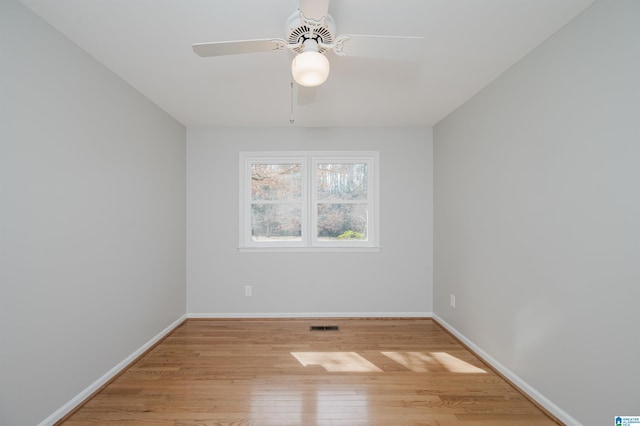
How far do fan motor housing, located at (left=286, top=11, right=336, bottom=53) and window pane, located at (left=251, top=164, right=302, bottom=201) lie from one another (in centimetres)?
221

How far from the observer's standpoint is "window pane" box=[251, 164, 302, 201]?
3773 millimetres

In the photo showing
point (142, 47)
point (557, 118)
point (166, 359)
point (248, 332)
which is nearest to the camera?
point (557, 118)

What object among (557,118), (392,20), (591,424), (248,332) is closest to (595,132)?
(557,118)

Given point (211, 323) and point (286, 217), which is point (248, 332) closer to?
point (211, 323)

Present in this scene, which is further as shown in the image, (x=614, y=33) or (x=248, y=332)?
(x=248, y=332)

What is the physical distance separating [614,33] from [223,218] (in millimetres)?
3730

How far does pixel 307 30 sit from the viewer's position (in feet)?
4.89

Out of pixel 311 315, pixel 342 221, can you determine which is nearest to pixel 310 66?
pixel 342 221

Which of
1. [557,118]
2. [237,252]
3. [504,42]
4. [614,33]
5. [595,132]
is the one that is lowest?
[237,252]

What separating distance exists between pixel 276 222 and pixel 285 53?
218 cm

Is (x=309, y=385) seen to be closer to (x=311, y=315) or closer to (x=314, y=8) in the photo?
(x=311, y=315)

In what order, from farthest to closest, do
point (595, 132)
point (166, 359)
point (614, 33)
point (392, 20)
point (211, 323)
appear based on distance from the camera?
point (211, 323) < point (166, 359) < point (392, 20) < point (595, 132) < point (614, 33)

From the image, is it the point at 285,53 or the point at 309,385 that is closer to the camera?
the point at 285,53

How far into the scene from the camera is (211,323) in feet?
11.6
